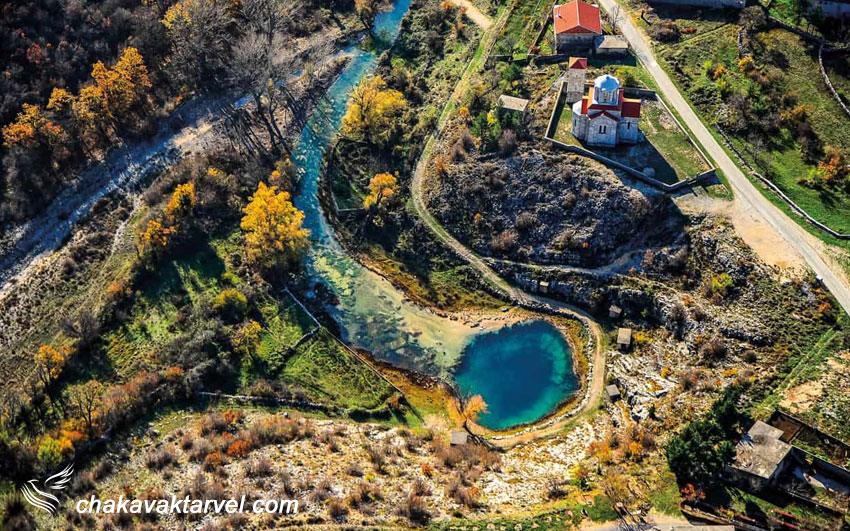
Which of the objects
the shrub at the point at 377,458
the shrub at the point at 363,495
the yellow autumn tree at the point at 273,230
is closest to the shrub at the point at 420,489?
the shrub at the point at 363,495

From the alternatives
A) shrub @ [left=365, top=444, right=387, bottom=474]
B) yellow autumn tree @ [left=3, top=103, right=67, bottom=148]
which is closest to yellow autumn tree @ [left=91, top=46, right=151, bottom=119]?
yellow autumn tree @ [left=3, top=103, right=67, bottom=148]

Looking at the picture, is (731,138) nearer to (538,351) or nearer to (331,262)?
(538,351)

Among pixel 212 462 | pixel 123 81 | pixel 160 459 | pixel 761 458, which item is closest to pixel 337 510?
pixel 212 462

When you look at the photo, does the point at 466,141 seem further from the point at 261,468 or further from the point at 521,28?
the point at 261,468

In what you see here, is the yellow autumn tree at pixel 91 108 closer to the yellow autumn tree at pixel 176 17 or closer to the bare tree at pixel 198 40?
the bare tree at pixel 198 40

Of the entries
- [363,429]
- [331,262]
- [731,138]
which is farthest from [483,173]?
[363,429]
